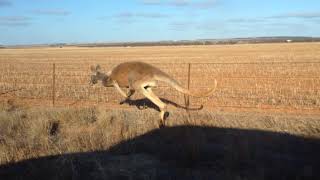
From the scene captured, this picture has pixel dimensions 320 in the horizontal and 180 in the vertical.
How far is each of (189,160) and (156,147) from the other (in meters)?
1.16

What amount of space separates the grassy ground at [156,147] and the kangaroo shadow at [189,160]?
1cm

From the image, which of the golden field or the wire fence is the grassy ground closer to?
the golden field

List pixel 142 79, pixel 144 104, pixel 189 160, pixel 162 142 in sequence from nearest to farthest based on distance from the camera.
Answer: pixel 189 160, pixel 162 142, pixel 142 79, pixel 144 104

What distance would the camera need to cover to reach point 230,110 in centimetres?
1628

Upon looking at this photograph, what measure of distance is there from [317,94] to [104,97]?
7996 millimetres

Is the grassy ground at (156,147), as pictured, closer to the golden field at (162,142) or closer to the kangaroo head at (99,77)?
the golden field at (162,142)

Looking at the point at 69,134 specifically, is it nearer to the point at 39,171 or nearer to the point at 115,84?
the point at 115,84

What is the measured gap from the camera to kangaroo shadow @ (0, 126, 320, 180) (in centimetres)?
815

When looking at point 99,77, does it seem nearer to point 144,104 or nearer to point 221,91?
point 144,104

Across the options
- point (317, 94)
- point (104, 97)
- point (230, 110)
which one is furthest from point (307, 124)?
point (104, 97)

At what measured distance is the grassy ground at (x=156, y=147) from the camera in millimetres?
8289

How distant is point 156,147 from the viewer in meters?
9.95

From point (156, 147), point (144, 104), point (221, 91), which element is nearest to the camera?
point (156, 147)

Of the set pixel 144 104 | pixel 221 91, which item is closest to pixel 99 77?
pixel 144 104
